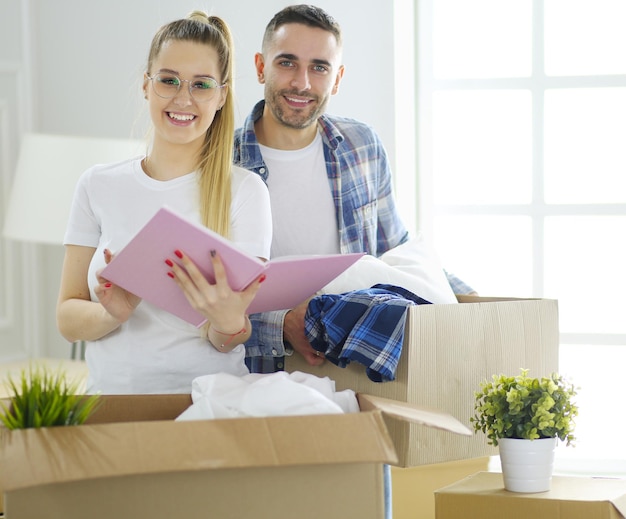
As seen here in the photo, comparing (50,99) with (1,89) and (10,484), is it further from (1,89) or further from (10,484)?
(10,484)

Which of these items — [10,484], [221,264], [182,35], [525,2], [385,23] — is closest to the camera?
[10,484]

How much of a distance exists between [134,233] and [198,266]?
25cm

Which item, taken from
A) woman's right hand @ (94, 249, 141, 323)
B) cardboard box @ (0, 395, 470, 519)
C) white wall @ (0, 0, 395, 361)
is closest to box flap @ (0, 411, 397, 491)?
cardboard box @ (0, 395, 470, 519)

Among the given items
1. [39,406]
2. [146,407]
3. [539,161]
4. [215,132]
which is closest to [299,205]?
[215,132]

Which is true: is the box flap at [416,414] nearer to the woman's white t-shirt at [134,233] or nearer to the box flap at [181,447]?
the box flap at [181,447]

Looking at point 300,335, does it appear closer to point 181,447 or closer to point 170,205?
point 170,205

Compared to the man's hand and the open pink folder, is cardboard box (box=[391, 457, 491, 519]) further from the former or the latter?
the open pink folder

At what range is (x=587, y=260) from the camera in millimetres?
2926

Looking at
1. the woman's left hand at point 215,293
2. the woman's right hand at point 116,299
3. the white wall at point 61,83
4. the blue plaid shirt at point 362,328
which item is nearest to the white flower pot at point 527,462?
the blue plaid shirt at point 362,328

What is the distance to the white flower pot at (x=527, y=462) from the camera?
1645 millimetres

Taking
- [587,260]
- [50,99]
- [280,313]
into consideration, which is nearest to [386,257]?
[280,313]

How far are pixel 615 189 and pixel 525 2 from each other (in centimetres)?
67

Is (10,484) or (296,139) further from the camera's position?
(296,139)

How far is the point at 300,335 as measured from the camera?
5.58 feet
